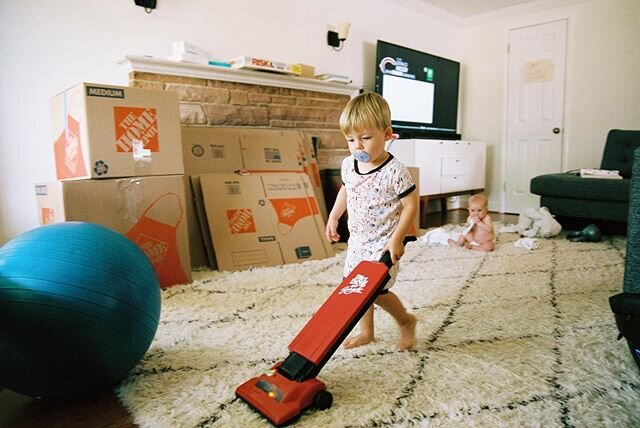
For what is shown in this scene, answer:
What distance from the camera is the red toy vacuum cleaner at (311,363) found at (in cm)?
100

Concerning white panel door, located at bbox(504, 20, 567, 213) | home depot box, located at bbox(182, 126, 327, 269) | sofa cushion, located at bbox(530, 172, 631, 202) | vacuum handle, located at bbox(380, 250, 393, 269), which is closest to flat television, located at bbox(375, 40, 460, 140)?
white panel door, located at bbox(504, 20, 567, 213)

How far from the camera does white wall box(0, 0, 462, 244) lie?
2.22 meters

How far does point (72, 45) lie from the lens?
7.78 feet

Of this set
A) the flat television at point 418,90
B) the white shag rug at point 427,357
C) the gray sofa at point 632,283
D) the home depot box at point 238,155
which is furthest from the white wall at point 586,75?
the gray sofa at point 632,283

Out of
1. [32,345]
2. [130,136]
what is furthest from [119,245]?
[130,136]

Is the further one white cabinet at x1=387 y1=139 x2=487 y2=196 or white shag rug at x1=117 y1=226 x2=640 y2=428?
white cabinet at x1=387 y1=139 x2=487 y2=196

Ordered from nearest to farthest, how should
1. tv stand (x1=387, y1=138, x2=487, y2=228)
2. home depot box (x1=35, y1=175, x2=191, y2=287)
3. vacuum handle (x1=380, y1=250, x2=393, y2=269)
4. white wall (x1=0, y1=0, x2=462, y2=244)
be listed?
vacuum handle (x1=380, y1=250, x2=393, y2=269) < home depot box (x1=35, y1=175, x2=191, y2=287) < white wall (x1=0, y1=0, x2=462, y2=244) < tv stand (x1=387, y1=138, x2=487, y2=228)

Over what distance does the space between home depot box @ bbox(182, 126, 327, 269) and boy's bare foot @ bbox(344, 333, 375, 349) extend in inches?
49.0

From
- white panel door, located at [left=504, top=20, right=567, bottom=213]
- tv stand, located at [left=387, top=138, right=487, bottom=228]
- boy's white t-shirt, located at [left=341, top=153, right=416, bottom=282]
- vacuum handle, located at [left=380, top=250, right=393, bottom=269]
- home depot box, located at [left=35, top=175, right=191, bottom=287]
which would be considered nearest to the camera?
vacuum handle, located at [left=380, top=250, right=393, bottom=269]

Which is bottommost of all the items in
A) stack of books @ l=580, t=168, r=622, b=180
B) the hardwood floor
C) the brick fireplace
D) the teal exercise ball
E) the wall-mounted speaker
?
the hardwood floor

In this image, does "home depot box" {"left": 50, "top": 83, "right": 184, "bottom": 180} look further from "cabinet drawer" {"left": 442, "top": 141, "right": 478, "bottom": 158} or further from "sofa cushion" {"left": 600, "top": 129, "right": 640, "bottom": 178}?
"sofa cushion" {"left": 600, "top": 129, "right": 640, "bottom": 178}

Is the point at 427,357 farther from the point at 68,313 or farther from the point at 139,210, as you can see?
the point at 139,210

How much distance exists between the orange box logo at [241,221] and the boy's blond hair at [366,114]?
137 centimetres

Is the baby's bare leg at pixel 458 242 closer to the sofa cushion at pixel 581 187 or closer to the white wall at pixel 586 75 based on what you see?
the sofa cushion at pixel 581 187
